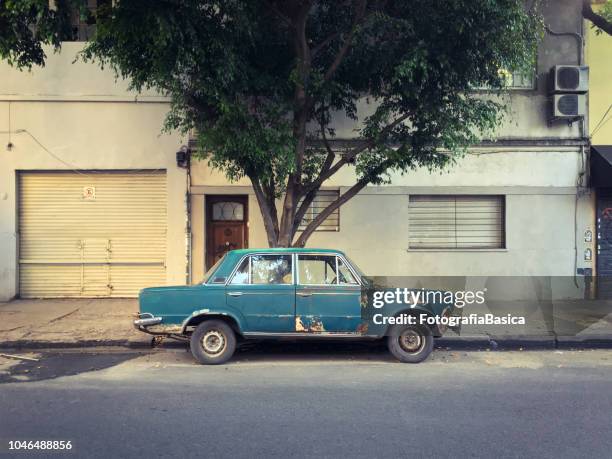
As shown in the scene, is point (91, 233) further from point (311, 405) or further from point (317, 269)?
point (311, 405)

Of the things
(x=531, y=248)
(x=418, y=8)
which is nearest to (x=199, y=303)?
(x=418, y=8)

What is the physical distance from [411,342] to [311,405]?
251cm

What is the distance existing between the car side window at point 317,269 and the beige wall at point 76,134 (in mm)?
5766

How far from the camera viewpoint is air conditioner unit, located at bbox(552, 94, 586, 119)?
1274cm

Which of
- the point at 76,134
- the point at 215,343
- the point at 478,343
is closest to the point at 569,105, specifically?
the point at 478,343

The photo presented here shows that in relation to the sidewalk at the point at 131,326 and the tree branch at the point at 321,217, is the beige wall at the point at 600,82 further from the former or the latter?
the tree branch at the point at 321,217

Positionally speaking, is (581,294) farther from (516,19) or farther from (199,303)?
(199,303)

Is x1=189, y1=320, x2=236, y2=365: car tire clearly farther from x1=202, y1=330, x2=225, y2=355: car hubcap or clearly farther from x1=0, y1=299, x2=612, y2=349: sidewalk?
x1=0, y1=299, x2=612, y2=349: sidewalk

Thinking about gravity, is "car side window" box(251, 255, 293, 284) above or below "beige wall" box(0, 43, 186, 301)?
below

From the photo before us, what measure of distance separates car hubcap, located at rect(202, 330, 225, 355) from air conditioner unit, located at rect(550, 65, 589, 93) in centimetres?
975

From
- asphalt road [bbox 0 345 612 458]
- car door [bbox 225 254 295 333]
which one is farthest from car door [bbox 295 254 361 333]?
asphalt road [bbox 0 345 612 458]

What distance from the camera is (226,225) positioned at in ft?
43.5

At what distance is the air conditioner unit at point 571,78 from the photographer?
501 inches

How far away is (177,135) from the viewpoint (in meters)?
13.0
